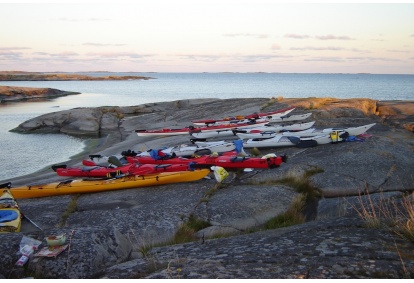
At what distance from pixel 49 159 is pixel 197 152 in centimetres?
1056

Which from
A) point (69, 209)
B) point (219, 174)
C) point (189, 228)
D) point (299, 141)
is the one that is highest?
point (299, 141)

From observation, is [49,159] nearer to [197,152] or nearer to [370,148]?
[197,152]

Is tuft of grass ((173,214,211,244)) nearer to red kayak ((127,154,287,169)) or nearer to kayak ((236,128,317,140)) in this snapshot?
→ red kayak ((127,154,287,169))

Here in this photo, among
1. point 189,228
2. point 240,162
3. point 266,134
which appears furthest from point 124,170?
point 266,134

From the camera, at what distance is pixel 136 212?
9.48 m

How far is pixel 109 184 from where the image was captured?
1221 cm

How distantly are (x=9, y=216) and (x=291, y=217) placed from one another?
6381mm

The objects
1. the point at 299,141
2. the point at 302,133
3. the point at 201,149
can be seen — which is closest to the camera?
the point at 299,141

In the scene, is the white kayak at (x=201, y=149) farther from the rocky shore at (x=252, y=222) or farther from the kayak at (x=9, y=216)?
the kayak at (x=9, y=216)

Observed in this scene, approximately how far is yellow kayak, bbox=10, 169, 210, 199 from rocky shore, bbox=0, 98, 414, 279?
0.89ft

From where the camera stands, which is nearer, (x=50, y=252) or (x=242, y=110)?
(x=50, y=252)

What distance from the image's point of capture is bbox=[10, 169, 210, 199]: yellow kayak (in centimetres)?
1198

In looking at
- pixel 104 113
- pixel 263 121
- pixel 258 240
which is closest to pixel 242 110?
pixel 263 121

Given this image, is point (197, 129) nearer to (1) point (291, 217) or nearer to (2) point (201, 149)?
(2) point (201, 149)
